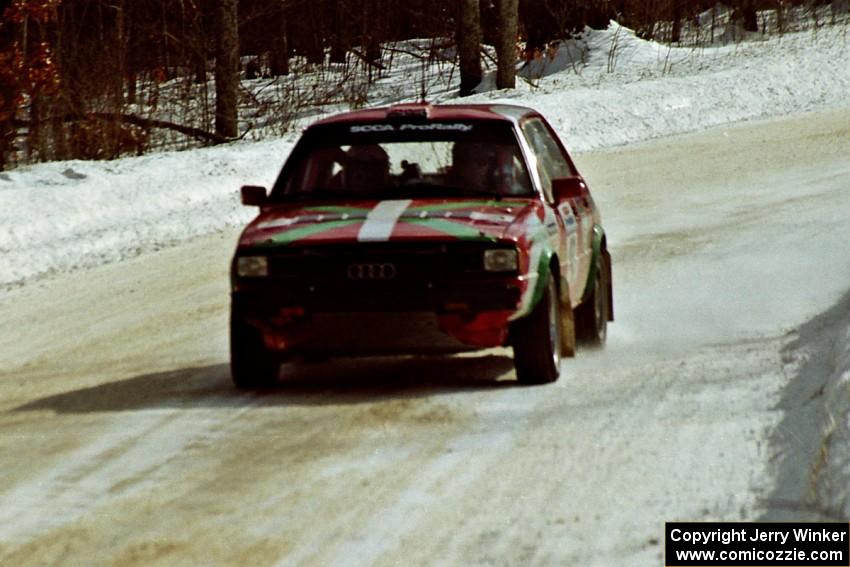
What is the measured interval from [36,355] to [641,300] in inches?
174

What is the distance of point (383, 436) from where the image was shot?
25.0ft

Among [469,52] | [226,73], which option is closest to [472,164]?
[226,73]

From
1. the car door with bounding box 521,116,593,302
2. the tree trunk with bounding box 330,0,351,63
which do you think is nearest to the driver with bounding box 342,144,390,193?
the car door with bounding box 521,116,593,302

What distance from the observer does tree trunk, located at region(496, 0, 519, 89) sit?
31906 millimetres

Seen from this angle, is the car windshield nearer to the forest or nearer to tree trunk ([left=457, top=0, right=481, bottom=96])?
the forest

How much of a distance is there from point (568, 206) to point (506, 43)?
2297cm

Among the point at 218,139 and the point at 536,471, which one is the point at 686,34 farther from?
the point at 536,471

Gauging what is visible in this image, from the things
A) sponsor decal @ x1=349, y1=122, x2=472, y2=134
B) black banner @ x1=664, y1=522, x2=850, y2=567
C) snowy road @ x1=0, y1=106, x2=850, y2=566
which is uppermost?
sponsor decal @ x1=349, y1=122, x2=472, y2=134

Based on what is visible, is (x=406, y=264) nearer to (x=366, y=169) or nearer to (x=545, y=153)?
(x=366, y=169)

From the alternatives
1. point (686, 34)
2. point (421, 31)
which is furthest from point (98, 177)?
point (421, 31)

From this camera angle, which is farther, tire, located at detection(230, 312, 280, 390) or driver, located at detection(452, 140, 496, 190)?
driver, located at detection(452, 140, 496, 190)

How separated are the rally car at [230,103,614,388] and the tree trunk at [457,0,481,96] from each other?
24142 millimetres

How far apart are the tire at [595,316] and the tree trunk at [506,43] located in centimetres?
2170

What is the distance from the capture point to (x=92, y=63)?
27.0 m
